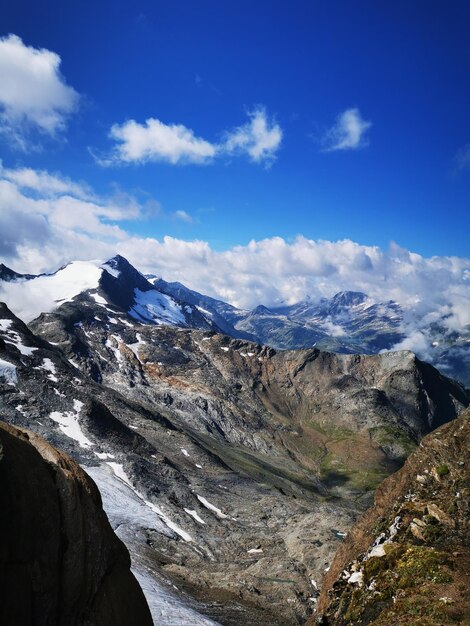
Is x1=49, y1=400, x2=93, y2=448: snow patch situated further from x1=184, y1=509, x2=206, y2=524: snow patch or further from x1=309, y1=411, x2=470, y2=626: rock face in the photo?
x1=309, y1=411, x2=470, y2=626: rock face

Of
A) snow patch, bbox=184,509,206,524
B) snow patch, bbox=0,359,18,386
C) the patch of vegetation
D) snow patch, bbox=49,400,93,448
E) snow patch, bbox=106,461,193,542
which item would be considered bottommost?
snow patch, bbox=106,461,193,542

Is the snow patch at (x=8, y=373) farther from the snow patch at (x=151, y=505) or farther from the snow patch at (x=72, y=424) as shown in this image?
the snow patch at (x=151, y=505)

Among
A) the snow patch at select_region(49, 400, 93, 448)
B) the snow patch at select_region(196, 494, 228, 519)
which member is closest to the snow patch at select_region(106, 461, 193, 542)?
the snow patch at select_region(49, 400, 93, 448)

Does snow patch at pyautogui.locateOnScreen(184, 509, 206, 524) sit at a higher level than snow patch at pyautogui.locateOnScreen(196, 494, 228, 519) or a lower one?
lower

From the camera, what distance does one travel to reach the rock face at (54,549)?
13328 millimetres

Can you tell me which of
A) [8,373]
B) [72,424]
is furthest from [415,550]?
[8,373]

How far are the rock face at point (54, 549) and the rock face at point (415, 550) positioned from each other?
9.65m

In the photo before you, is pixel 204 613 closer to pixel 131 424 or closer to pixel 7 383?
pixel 7 383

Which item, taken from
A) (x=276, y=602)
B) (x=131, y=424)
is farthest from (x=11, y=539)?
(x=131, y=424)

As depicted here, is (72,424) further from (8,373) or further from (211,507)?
(211,507)

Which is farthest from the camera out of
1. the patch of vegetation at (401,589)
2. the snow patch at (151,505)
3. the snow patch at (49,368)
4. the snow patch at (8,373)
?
the snow patch at (49,368)

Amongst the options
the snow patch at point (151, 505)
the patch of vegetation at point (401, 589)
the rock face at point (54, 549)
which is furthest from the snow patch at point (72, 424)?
the patch of vegetation at point (401, 589)

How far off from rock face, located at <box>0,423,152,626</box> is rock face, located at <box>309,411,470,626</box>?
380 inches

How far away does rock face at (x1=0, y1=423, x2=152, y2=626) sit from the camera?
43.7 ft
